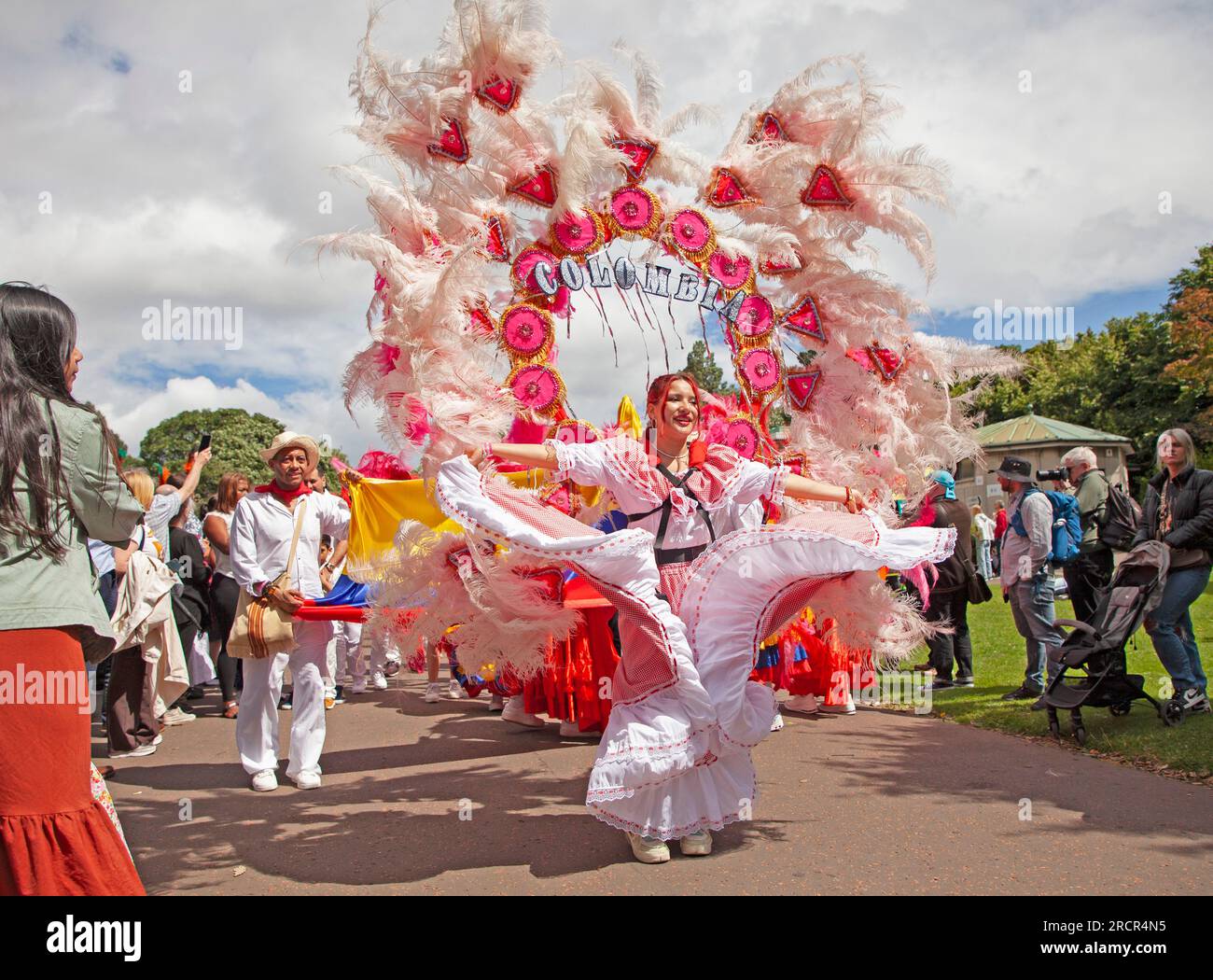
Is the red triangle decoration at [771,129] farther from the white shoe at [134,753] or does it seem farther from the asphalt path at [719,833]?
the white shoe at [134,753]

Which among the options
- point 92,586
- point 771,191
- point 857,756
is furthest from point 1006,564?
point 92,586

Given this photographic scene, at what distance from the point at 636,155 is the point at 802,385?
5.94 feet

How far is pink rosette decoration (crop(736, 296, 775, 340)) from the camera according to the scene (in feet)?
19.3

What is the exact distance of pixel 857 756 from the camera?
18.8 feet

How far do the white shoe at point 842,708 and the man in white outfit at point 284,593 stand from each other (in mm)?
4049

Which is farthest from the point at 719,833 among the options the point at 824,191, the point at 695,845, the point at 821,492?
the point at 824,191

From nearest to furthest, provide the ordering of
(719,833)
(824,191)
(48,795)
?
1. (48,795)
2. (719,833)
3. (824,191)

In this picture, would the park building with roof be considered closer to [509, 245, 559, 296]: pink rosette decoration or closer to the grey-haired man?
the grey-haired man

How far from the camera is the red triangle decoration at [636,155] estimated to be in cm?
563

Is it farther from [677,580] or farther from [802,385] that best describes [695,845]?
[802,385]

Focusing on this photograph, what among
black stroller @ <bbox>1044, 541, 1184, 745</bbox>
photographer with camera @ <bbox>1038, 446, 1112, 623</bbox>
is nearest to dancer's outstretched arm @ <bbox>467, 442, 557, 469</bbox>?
black stroller @ <bbox>1044, 541, 1184, 745</bbox>

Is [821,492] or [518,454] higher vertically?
[518,454]

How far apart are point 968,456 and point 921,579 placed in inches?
46.2

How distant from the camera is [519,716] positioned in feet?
23.3
